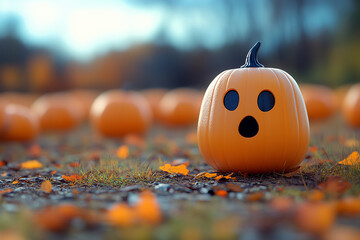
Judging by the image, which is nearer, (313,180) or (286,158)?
(313,180)

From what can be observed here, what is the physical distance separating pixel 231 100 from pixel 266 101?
0.91 ft

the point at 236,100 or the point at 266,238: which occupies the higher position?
the point at 236,100

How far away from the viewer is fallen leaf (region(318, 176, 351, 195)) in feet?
7.93

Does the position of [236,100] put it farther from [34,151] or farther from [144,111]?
[144,111]

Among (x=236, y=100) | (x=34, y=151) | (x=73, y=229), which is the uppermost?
(x=236, y=100)

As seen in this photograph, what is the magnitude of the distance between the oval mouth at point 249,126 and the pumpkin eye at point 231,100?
0.45 feet

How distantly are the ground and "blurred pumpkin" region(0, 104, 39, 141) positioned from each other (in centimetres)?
227

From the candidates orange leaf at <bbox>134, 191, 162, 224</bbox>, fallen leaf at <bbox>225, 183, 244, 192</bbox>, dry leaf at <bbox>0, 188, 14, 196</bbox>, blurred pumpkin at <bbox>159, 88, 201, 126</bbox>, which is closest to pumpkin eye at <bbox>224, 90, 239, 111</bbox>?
fallen leaf at <bbox>225, 183, 244, 192</bbox>

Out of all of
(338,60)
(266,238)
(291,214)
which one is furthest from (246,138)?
(338,60)

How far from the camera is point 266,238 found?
1686 mm

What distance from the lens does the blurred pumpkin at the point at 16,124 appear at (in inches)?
246

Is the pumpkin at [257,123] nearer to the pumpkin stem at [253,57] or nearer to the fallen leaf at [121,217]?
the pumpkin stem at [253,57]

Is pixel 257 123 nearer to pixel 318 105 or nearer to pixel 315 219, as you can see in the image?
pixel 315 219

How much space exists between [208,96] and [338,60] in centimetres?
1618
